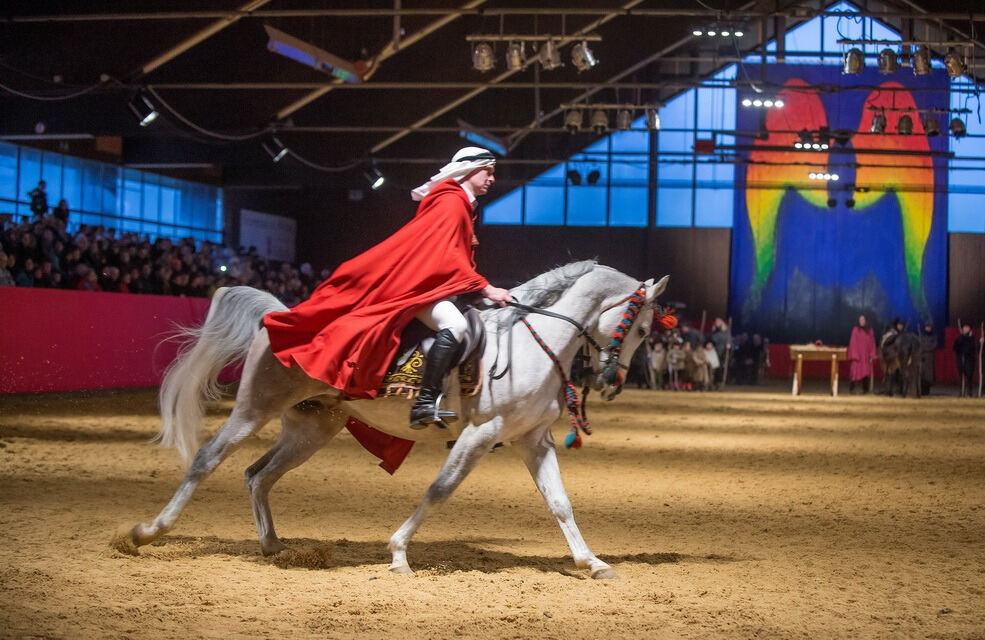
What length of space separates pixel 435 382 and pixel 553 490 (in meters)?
1.05

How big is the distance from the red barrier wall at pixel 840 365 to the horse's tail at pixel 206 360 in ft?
124

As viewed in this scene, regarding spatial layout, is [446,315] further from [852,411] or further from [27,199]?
[27,199]

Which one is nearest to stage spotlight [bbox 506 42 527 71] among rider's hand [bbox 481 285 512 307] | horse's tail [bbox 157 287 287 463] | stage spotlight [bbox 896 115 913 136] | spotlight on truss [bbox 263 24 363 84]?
spotlight on truss [bbox 263 24 363 84]

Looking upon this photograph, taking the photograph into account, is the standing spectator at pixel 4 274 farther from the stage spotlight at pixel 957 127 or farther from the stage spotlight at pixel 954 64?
the stage spotlight at pixel 957 127

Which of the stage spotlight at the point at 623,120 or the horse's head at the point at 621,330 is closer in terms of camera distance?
the horse's head at the point at 621,330

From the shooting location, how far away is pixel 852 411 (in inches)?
1011

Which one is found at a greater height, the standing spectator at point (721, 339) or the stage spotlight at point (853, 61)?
Result: the stage spotlight at point (853, 61)

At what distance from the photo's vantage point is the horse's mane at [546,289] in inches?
281

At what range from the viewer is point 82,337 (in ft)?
69.3

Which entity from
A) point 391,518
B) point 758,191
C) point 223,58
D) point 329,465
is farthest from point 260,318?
point 758,191

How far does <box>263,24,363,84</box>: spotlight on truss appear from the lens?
18906 mm

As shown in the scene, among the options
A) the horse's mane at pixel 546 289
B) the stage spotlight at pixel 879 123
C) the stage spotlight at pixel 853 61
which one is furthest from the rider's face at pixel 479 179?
the stage spotlight at pixel 879 123

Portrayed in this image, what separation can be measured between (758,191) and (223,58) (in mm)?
25865

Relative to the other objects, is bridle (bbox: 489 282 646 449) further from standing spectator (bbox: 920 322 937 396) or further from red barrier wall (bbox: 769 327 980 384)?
red barrier wall (bbox: 769 327 980 384)
